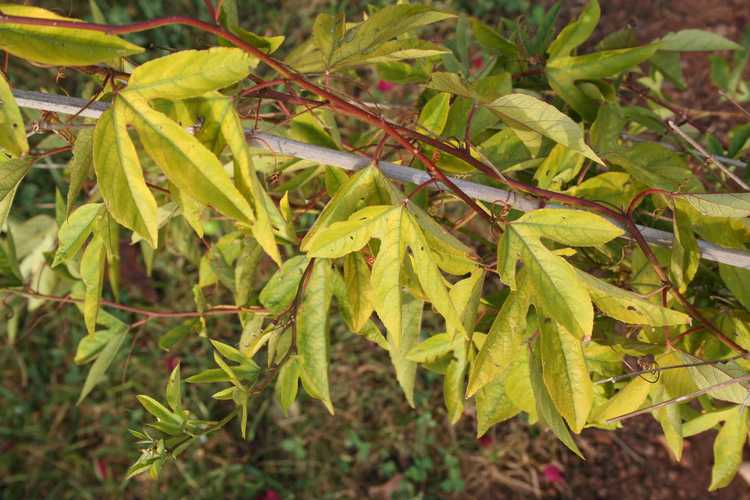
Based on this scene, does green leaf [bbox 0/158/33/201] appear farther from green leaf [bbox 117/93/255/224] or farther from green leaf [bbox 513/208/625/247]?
green leaf [bbox 513/208/625/247]

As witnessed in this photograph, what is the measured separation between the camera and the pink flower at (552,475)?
2.48 meters

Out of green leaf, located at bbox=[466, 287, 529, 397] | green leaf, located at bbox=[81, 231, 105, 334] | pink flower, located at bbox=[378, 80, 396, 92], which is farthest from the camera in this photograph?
pink flower, located at bbox=[378, 80, 396, 92]

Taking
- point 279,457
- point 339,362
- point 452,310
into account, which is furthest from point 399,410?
point 452,310

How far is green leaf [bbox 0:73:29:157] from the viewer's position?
770 mm

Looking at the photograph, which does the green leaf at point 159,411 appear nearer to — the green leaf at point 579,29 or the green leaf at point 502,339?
the green leaf at point 502,339

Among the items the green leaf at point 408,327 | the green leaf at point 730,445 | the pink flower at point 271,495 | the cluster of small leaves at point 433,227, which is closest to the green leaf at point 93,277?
the cluster of small leaves at point 433,227

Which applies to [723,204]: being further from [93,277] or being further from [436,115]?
[93,277]

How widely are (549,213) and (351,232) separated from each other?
27cm

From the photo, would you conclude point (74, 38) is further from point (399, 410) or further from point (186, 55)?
point (399, 410)

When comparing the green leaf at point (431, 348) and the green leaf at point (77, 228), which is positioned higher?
the green leaf at point (77, 228)

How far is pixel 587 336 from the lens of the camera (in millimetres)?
868

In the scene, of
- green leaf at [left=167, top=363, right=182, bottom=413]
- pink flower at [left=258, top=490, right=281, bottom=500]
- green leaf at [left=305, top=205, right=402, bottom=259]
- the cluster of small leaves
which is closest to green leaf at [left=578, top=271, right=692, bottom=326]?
the cluster of small leaves

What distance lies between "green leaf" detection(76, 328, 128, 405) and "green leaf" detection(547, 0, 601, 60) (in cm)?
106

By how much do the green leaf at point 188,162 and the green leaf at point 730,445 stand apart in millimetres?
965
